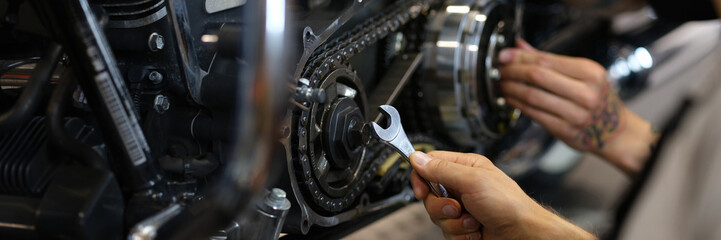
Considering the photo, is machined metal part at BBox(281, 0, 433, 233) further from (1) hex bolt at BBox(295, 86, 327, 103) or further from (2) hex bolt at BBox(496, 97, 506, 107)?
(2) hex bolt at BBox(496, 97, 506, 107)

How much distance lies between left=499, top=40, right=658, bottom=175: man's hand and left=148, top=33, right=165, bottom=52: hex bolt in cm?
60

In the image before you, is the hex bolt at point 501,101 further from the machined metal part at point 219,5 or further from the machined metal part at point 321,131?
the machined metal part at point 219,5

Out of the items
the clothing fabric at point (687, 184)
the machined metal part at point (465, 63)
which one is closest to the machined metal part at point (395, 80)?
the machined metal part at point (465, 63)

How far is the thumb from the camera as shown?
0.60 meters

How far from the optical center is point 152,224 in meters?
0.49

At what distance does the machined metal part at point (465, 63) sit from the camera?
2.94 feet

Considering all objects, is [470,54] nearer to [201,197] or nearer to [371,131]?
[371,131]

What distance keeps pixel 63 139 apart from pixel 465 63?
1.88ft

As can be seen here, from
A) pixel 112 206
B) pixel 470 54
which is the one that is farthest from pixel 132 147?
pixel 470 54

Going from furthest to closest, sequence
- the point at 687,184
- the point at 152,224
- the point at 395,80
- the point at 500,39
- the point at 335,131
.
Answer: the point at 500,39
the point at 395,80
the point at 335,131
the point at 152,224
the point at 687,184

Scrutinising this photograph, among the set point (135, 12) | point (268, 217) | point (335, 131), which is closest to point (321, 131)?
point (335, 131)

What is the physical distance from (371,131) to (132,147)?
28 centimetres

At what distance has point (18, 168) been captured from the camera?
55 cm

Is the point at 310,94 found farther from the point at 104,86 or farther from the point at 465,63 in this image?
the point at 465,63
